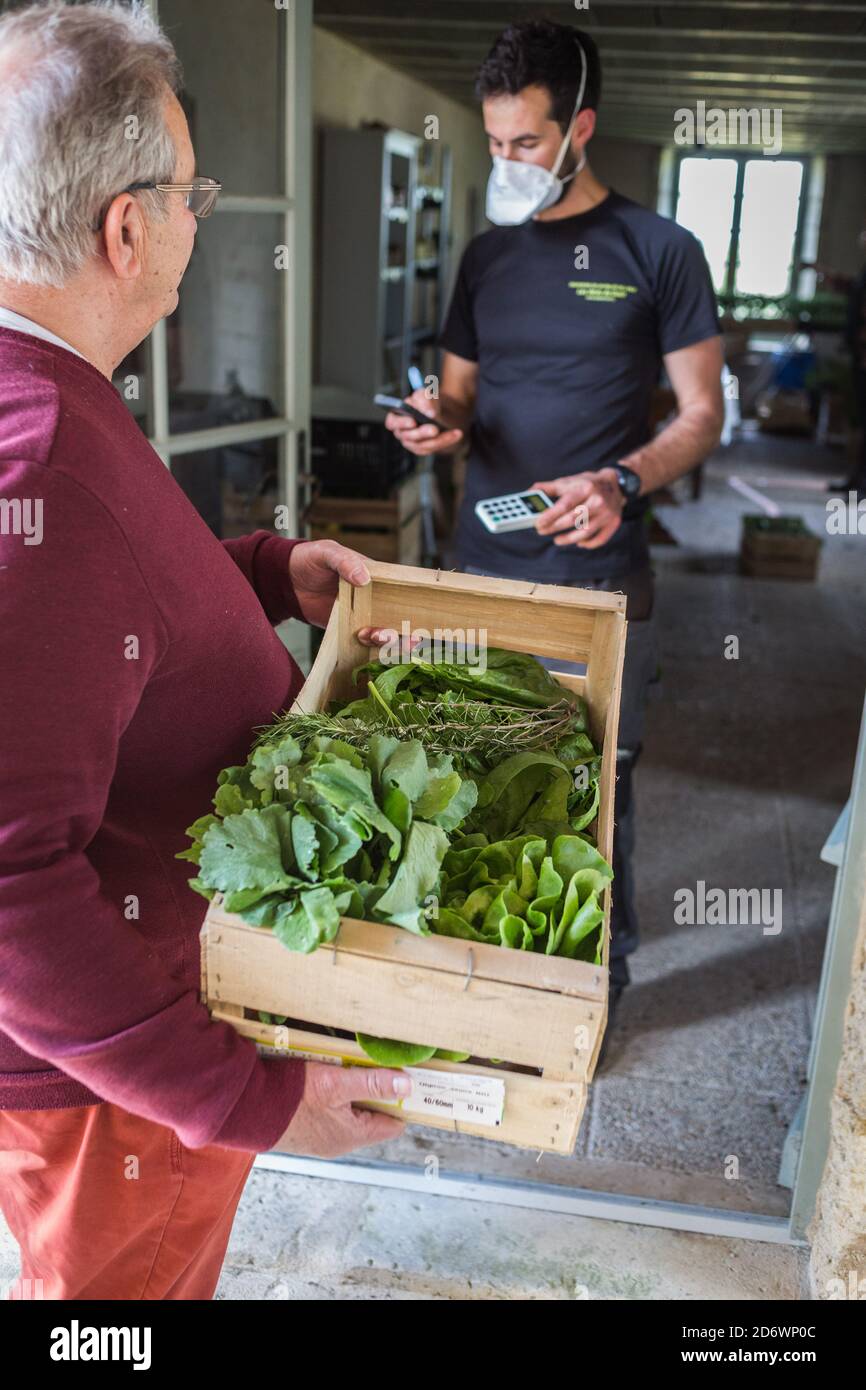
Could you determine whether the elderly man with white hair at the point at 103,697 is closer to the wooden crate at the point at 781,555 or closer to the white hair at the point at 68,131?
the white hair at the point at 68,131

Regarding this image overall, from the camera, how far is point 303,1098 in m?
1.11

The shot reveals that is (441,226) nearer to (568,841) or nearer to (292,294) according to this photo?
(292,294)

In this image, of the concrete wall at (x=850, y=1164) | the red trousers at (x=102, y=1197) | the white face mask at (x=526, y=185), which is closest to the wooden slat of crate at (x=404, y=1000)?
the red trousers at (x=102, y=1197)

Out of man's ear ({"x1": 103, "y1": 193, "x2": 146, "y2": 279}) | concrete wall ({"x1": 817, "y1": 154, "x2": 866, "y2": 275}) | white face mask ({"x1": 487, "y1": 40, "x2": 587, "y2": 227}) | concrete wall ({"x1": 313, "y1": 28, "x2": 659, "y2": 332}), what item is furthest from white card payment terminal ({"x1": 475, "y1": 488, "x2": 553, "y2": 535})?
concrete wall ({"x1": 817, "y1": 154, "x2": 866, "y2": 275})

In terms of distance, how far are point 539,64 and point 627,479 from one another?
0.82m

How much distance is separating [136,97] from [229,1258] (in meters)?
1.81

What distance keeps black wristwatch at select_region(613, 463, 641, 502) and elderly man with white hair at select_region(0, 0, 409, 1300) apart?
1230 mm

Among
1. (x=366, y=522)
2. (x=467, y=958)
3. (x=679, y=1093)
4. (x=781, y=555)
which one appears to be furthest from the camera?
(x=781, y=555)

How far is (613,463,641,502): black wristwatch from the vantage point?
A: 7.41 ft

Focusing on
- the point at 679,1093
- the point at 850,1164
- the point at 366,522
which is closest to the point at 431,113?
the point at 366,522

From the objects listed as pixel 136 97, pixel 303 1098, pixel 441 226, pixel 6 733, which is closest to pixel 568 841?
pixel 303 1098

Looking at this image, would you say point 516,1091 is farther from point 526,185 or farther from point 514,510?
point 526,185

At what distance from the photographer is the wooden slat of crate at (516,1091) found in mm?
1114

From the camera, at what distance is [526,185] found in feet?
7.71
